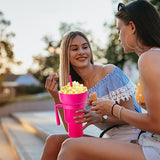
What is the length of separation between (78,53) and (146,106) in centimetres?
110

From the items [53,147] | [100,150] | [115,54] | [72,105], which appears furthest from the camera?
[115,54]

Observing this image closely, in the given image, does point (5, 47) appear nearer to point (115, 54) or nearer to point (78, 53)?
point (115, 54)

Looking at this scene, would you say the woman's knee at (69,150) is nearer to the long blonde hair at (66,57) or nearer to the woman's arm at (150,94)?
the woman's arm at (150,94)

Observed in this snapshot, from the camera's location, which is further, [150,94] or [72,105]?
[72,105]

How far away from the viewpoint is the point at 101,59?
18016mm

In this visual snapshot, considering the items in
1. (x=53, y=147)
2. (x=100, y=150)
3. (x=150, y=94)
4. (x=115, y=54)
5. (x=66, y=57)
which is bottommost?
(x=115, y=54)

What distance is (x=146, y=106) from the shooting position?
123 cm

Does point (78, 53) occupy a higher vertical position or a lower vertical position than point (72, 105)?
higher

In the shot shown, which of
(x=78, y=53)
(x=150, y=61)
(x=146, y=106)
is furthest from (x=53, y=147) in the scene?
(x=150, y=61)

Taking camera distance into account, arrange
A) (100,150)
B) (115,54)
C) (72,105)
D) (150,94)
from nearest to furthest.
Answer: (150,94)
(100,150)
(72,105)
(115,54)

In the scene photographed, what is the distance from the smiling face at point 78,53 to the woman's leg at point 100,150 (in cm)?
98

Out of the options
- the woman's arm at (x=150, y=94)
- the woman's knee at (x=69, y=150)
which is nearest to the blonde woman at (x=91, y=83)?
the woman's knee at (x=69, y=150)

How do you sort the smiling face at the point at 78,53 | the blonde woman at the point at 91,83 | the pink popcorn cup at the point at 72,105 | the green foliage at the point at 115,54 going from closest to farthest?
the pink popcorn cup at the point at 72,105, the blonde woman at the point at 91,83, the smiling face at the point at 78,53, the green foliage at the point at 115,54

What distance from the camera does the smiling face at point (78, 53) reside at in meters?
2.22
